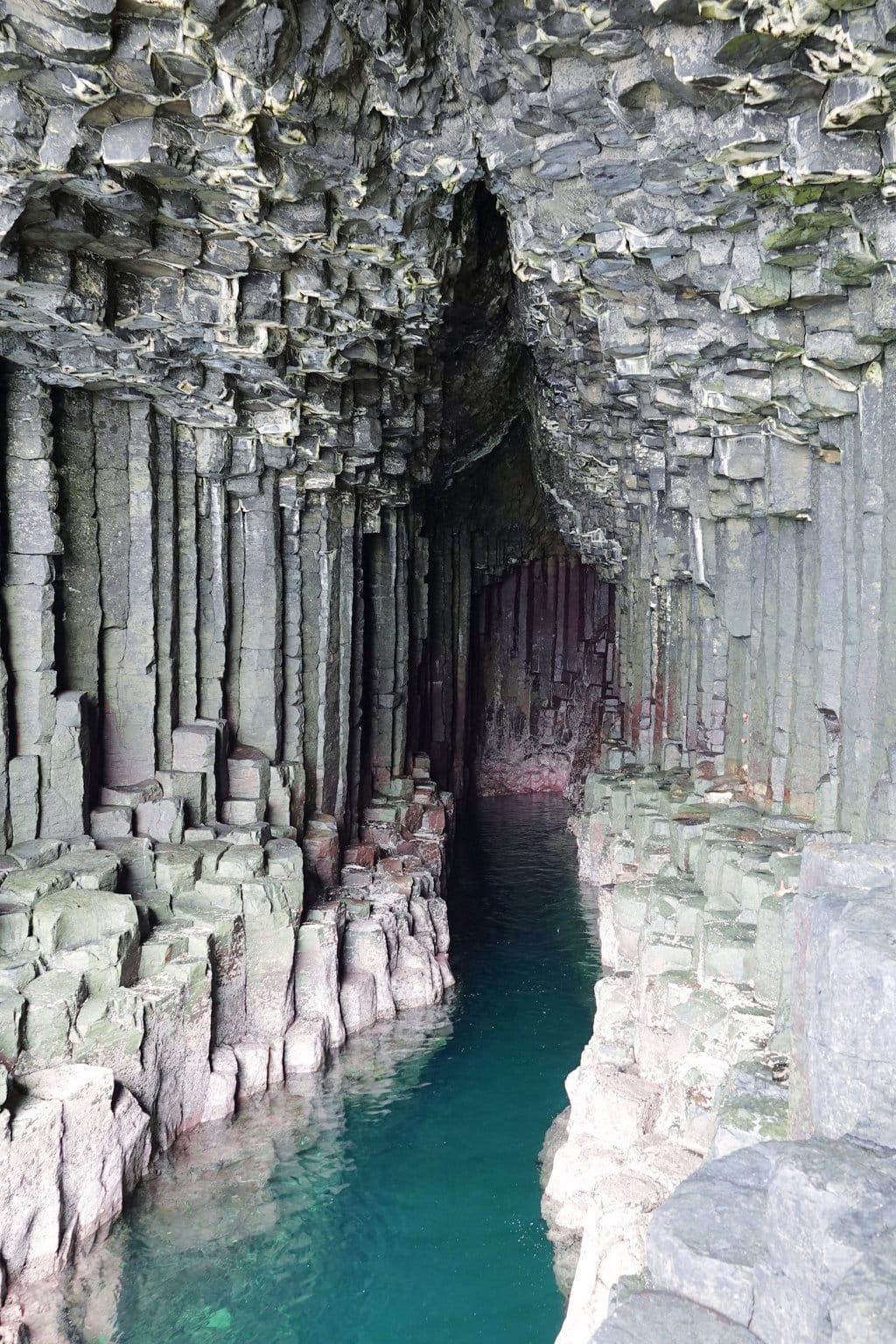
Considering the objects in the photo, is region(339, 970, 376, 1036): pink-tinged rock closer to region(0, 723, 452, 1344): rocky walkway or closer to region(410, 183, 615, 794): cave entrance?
region(0, 723, 452, 1344): rocky walkway

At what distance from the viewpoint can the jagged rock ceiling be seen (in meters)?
7.25

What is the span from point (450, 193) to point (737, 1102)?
9.26 meters

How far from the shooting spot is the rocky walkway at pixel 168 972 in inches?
400

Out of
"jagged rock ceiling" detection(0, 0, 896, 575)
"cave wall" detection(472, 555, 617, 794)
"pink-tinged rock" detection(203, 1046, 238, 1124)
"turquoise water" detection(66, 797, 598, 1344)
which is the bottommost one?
"turquoise water" detection(66, 797, 598, 1344)

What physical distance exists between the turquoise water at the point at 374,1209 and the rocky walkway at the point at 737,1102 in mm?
765

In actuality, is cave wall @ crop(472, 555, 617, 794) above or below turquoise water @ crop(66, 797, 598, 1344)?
above

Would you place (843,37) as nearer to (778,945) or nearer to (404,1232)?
(778,945)

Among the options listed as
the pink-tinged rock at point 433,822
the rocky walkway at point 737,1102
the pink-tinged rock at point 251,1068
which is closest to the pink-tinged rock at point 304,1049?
the pink-tinged rock at point 251,1068

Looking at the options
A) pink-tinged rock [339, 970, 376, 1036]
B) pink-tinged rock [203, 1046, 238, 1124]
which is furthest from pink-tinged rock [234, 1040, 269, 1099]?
pink-tinged rock [339, 970, 376, 1036]

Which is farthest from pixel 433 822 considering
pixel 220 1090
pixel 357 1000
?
pixel 220 1090

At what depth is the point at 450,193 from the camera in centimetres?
1081

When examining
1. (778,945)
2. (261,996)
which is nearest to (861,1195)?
(778,945)

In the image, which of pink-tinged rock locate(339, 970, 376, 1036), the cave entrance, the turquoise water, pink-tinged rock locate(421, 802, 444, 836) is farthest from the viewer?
pink-tinged rock locate(421, 802, 444, 836)

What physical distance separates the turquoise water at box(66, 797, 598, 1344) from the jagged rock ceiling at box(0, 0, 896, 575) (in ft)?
28.5
